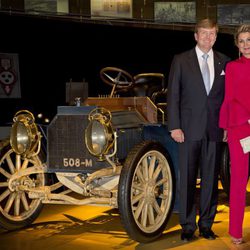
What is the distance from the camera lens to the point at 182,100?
316 cm

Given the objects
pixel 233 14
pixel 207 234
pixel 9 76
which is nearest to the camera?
pixel 207 234

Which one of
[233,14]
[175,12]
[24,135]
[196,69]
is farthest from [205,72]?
[175,12]

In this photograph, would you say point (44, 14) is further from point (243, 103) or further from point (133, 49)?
point (243, 103)

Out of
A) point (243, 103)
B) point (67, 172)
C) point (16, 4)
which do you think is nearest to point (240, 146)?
point (243, 103)

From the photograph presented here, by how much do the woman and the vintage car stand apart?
47cm

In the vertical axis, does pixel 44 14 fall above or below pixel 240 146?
above

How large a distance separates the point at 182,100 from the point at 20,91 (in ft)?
19.8

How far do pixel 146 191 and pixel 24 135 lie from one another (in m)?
0.85

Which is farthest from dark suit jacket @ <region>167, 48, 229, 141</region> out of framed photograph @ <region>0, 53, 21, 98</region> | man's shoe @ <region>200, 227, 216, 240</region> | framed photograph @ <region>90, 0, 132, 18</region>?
framed photograph @ <region>0, 53, 21, 98</region>

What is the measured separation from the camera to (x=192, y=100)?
10.2 ft

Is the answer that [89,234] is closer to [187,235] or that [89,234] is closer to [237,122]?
[187,235]

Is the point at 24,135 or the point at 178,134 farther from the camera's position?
the point at 24,135

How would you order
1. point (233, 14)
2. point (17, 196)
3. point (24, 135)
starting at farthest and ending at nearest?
1. point (233, 14)
2. point (17, 196)
3. point (24, 135)

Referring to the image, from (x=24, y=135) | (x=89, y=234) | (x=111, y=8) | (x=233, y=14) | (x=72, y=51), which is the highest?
(x=111, y=8)
